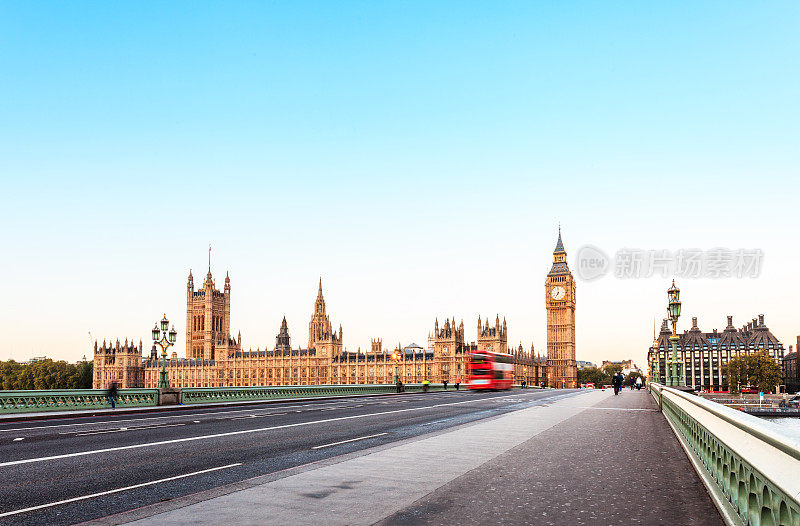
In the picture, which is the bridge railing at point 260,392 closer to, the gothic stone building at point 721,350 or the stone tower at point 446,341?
the stone tower at point 446,341

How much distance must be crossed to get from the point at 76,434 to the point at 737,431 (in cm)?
1788

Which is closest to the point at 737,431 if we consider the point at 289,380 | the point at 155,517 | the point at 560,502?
the point at 560,502

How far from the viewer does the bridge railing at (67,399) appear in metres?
29.1

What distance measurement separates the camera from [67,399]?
32281 millimetres

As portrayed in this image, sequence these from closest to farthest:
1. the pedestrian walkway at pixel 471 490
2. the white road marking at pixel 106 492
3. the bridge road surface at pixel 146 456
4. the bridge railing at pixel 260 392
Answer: the pedestrian walkway at pixel 471 490 < the white road marking at pixel 106 492 < the bridge road surface at pixel 146 456 < the bridge railing at pixel 260 392

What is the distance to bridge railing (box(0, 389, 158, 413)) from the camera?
29.1m

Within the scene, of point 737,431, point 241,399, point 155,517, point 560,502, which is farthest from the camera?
point 241,399

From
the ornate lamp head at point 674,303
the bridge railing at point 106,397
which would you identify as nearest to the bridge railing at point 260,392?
the bridge railing at point 106,397

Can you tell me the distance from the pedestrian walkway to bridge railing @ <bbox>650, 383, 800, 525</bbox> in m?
0.51

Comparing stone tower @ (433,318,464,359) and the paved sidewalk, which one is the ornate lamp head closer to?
the paved sidewalk

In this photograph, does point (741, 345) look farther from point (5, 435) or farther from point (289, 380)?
point (5, 435)

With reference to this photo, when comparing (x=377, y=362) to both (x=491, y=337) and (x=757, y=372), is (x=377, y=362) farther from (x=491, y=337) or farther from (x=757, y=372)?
(x=757, y=372)

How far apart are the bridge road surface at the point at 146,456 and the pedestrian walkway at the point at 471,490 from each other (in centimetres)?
95

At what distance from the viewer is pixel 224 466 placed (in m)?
11.9
